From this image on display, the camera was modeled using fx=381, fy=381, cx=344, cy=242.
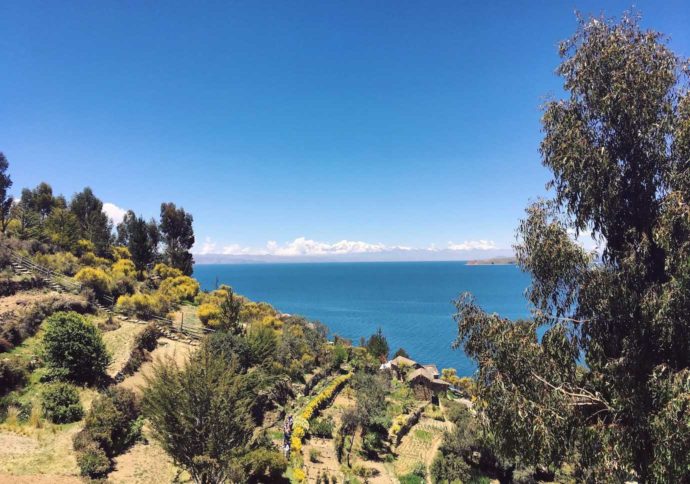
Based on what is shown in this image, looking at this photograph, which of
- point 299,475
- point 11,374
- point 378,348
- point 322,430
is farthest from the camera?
point 378,348

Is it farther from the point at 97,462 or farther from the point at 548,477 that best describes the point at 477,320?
the point at 548,477

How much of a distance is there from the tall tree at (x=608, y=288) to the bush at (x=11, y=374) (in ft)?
72.0

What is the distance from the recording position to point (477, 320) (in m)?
10.7

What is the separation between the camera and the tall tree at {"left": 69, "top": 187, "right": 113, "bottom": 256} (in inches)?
1984

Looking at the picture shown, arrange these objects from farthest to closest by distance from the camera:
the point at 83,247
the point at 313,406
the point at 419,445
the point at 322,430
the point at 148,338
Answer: the point at 83,247 < the point at 148,338 < the point at 313,406 < the point at 419,445 < the point at 322,430

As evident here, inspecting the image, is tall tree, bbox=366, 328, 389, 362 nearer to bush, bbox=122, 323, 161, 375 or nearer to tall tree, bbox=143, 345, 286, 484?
bush, bbox=122, 323, 161, 375

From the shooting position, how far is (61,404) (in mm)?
17984

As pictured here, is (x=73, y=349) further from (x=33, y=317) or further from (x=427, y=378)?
(x=427, y=378)

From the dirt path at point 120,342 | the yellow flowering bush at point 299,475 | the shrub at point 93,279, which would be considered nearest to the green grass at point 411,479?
the yellow flowering bush at point 299,475

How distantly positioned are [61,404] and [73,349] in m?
3.46

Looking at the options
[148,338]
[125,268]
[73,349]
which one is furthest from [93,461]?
[125,268]

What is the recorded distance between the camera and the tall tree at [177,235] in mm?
57062

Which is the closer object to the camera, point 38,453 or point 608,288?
point 608,288

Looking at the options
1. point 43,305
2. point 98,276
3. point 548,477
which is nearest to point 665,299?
point 548,477
